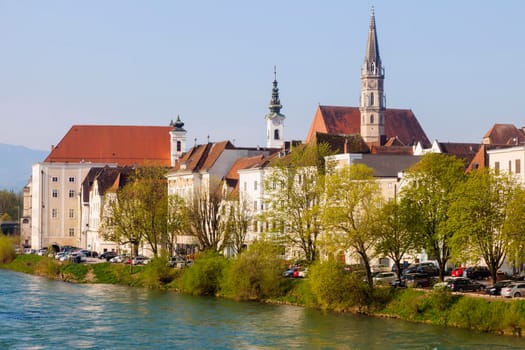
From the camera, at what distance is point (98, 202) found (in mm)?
126625

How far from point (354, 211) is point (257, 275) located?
8698mm

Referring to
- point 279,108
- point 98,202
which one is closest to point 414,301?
point 98,202

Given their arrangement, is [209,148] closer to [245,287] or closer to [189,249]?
[189,249]

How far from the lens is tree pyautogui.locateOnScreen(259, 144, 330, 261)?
228 ft

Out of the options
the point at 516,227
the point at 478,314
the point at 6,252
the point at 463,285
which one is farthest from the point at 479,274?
the point at 6,252

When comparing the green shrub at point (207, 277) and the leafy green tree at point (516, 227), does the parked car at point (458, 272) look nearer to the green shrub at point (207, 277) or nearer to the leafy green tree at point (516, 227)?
the leafy green tree at point (516, 227)

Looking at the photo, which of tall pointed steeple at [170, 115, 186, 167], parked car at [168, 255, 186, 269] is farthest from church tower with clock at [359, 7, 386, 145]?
parked car at [168, 255, 186, 269]

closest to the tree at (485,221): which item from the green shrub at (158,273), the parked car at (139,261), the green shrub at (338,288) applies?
the green shrub at (338,288)

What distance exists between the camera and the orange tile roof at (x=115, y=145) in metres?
148

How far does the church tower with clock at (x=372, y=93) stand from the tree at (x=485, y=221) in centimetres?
9363

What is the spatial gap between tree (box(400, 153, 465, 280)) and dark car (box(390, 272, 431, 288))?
35.4 inches

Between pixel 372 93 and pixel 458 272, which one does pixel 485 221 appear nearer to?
pixel 458 272

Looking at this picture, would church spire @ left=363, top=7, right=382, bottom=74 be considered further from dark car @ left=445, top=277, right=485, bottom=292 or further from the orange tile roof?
dark car @ left=445, top=277, right=485, bottom=292

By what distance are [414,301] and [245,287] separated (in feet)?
46.7
